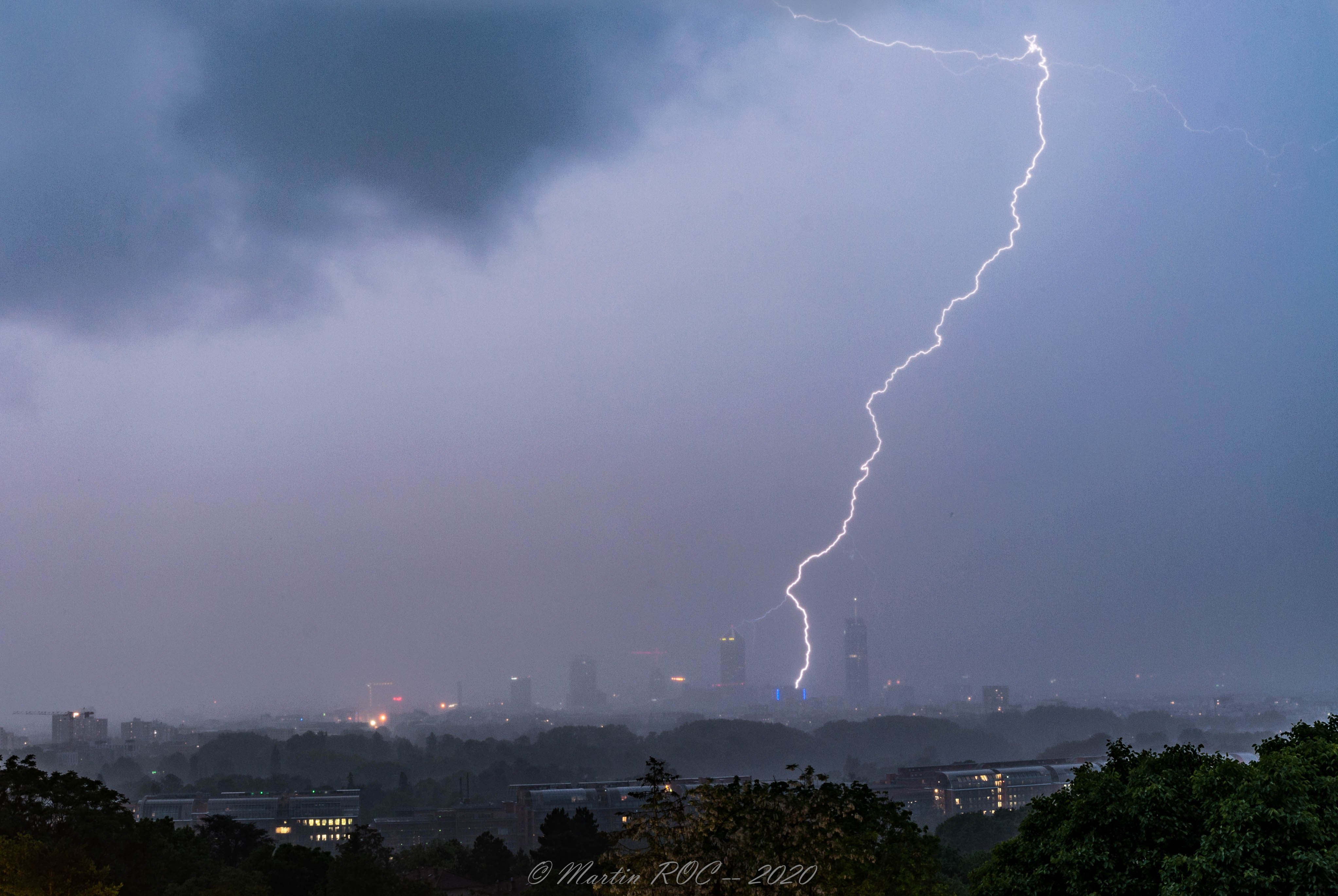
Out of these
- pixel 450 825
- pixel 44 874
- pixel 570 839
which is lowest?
pixel 450 825

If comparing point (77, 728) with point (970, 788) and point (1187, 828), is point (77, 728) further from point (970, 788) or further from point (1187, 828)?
point (1187, 828)

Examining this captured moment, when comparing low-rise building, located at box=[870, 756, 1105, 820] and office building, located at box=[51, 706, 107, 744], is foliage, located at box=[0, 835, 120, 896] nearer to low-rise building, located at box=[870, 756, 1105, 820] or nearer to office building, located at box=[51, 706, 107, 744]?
low-rise building, located at box=[870, 756, 1105, 820]

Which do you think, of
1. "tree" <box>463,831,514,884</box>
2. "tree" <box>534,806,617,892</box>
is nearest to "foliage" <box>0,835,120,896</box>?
"tree" <box>534,806,617,892</box>

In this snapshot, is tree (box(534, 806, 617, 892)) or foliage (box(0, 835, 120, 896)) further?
tree (box(534, 806, 617, 892))

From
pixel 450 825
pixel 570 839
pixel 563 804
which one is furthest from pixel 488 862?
pixel 450 825

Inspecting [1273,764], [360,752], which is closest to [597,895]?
[1273,764]

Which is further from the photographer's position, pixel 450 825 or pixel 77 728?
pixel 77 728
